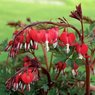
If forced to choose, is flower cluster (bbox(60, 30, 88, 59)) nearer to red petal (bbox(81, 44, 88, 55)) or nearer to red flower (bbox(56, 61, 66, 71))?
red petal (bbox(81, 44, 88, 55))

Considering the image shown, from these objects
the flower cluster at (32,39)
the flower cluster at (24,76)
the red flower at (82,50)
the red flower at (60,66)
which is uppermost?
the flower cluster at (32,39)

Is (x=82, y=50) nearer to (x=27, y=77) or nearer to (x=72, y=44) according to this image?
(x=72, y=44)

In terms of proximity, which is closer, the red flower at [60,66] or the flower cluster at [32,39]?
the flower cluster at [32,39]

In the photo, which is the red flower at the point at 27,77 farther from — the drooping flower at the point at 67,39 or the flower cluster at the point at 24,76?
the drooping flower at the point at 67,39

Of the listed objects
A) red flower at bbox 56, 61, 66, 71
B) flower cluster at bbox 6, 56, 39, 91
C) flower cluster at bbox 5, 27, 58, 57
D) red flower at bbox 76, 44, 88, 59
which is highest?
flower cluster at bbox 5, 27, 58, 57

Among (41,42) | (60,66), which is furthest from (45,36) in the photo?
(60,66)

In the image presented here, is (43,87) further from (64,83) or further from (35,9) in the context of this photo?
(35,9)

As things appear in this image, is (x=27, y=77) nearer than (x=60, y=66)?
Yes

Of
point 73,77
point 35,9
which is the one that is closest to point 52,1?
point 35,9

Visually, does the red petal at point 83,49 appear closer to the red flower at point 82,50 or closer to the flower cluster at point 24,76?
the red flower at point 82,50

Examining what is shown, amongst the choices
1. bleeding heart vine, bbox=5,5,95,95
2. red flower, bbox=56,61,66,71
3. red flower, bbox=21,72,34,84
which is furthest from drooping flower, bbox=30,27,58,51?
red flower, bbox=56,61,66,71

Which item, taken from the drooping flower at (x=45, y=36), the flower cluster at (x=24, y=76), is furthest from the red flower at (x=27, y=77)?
the drooping flower at (x=45, y=36)

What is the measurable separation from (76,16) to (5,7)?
686 centimetres

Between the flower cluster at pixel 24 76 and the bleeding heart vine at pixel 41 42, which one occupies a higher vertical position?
the bleeding heart vine at pixel 41 42
